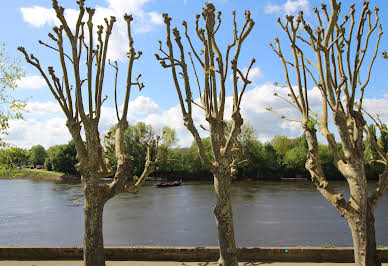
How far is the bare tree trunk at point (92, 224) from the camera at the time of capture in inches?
297

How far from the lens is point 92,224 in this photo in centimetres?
756

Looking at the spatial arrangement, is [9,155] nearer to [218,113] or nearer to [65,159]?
[218,113]

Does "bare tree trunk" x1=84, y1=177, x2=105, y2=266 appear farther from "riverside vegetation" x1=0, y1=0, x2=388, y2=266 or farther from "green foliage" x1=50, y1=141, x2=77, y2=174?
"green foliage" x1=50, y1=141, x2=77, y2=174

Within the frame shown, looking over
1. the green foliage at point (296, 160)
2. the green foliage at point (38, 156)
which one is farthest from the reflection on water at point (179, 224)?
the green foliage at point (38, 156)

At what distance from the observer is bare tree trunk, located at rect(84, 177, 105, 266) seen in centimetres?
755

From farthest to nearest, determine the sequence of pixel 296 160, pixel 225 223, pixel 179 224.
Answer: pixel 296 160 → pixel 179 224 → pixel 225 223

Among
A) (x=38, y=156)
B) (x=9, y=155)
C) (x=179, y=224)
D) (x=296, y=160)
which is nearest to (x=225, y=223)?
(x=9, y=155)

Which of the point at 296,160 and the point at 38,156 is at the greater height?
the point at 38,156

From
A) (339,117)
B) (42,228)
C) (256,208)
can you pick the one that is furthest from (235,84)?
(256,208)

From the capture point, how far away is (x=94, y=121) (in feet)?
26.1

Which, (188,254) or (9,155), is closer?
(188,254)

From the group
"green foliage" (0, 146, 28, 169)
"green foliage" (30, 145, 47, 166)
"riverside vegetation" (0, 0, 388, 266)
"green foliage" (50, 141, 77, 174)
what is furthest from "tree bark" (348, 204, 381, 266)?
"green foliage" (30, 145, 47, 166)

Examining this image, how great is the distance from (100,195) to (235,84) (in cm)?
385

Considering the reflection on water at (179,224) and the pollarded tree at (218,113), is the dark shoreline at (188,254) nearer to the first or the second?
the pollarded tree at (218,113)
